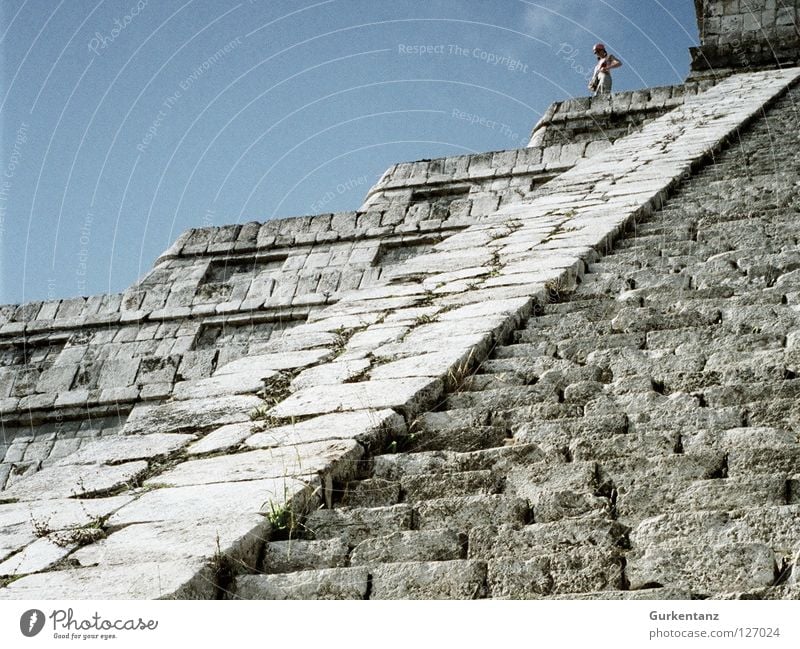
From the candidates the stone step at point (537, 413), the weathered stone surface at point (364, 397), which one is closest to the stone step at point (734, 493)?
the stone step at point (537, 413)

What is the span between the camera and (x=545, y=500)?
9.37ft

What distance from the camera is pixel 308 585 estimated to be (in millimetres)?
2689

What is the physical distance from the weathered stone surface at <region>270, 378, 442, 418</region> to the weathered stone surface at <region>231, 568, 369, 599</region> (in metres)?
0.93

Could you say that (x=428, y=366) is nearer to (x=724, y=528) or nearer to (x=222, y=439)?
(x=222, y=439)

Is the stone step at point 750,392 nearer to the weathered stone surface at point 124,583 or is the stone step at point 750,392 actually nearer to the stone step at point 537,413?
the stone step at point 537,413

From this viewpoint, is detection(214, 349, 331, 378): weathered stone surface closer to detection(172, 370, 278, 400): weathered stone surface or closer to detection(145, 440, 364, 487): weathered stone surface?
detection(172, 370, 278, 400): weathered stone surface

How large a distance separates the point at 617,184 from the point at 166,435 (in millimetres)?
4094

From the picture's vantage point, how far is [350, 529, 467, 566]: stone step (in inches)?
108

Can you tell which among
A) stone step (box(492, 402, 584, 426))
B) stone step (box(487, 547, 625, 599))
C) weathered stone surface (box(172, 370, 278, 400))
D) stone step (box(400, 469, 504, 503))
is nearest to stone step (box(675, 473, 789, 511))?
stone step (box(487, 547, 625, 599))

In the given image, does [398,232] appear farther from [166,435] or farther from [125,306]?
[166,435]

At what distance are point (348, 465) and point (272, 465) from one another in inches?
9.9

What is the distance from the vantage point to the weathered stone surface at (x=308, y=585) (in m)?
2.65

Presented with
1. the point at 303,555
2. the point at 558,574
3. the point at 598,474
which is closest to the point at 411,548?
the point at 303,555
